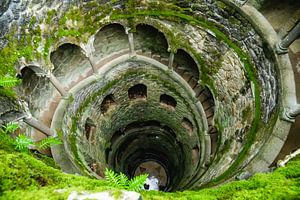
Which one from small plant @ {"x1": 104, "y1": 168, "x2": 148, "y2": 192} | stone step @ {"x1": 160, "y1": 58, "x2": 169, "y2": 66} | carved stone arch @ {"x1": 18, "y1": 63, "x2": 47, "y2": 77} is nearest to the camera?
small plant @ {"x1": 104, "y1": 168, "x2": 148, "y2": 192}

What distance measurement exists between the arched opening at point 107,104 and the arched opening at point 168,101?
3.44 m

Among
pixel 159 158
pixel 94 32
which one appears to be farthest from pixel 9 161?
pixel 159 158

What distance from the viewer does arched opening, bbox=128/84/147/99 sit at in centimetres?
2042

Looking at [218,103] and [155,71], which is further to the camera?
[155,71]

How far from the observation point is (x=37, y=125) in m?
13.9

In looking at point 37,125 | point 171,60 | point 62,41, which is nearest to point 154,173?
point 171,60

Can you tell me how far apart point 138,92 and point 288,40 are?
1159cm

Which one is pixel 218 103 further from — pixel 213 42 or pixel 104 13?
pixel 104 13

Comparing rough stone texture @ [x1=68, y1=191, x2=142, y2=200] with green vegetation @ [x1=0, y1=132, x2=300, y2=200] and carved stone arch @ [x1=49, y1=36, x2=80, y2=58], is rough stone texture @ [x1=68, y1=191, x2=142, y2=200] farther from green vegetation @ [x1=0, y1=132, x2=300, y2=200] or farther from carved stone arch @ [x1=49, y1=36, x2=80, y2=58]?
carved stone arch @ [x1=49, y1=36, x2=80, y2=58]

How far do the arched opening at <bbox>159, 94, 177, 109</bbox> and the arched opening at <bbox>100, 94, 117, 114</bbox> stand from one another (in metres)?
3.44

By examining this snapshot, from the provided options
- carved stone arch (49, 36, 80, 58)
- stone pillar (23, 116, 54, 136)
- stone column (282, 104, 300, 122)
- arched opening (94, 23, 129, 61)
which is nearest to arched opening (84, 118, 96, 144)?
stone pillar (23, 116, 54, 136)

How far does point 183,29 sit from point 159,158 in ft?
48.2

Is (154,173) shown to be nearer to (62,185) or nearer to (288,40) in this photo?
(288,40)

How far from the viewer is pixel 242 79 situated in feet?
45.9
